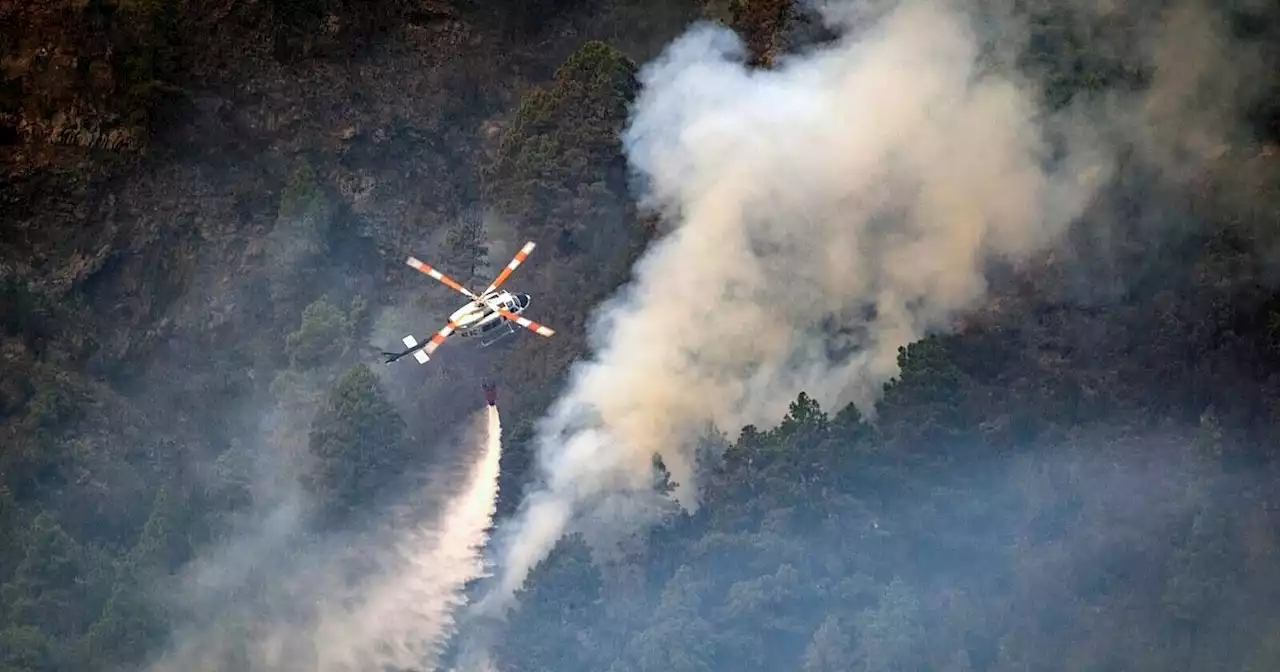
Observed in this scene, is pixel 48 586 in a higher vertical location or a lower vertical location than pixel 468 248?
lower

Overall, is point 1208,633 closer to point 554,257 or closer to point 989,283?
point 989,283

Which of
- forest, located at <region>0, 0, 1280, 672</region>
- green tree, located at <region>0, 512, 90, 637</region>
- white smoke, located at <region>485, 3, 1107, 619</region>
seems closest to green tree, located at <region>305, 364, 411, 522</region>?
forest, located at <region>0, 0, 1280, 672</region>

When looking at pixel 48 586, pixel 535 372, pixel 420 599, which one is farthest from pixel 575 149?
pixel 48 586

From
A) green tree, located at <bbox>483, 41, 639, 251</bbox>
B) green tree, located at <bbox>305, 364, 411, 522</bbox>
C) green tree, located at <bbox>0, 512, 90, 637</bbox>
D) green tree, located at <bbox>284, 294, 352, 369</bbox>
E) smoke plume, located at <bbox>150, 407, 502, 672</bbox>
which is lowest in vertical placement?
green tree, located at <bbox>0, 512, 90, 637</bbox>

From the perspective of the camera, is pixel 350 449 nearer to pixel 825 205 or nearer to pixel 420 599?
pixel 420 599

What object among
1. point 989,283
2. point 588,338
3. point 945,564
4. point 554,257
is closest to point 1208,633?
point 945,564

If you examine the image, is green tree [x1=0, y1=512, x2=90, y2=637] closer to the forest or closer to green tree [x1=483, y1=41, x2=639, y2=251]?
the forest

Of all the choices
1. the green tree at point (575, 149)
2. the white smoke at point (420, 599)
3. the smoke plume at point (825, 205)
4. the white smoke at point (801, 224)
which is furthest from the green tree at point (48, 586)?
the green tree at point (575, 149)
